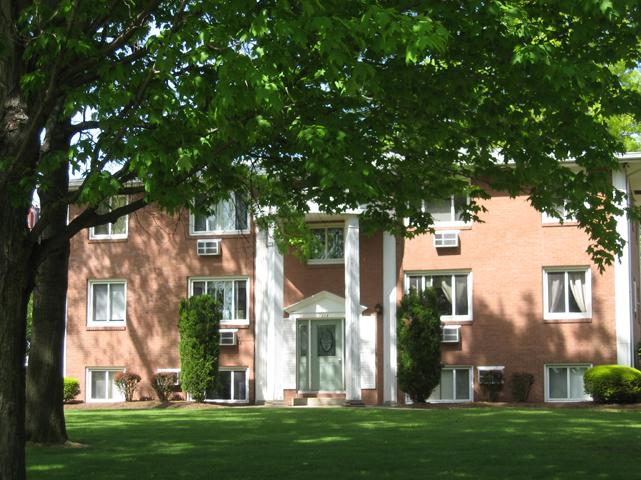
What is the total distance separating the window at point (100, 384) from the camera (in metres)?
29.2

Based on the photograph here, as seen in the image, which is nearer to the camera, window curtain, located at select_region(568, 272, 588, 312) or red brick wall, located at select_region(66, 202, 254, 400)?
window curtain, located at select_region(568, 272, 588, 312)

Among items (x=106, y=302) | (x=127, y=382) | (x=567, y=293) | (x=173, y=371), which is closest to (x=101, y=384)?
(x=127, y=382)

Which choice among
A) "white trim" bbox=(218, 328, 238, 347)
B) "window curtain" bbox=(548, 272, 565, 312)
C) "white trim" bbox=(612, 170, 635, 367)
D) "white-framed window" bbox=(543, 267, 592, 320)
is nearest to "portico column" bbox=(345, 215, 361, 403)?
"white trim" bbox=(218, 328, 238, 347)

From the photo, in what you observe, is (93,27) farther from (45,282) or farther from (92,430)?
(92,430)

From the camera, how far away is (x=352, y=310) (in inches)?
1030

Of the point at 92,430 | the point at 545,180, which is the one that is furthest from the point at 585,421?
the point at 92,430

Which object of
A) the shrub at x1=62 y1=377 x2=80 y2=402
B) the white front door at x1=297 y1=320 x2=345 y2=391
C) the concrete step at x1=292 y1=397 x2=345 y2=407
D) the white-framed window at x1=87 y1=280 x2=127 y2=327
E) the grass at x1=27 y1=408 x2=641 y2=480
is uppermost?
the white-framed window at x1=87 y1=280 x2=127 y2=327

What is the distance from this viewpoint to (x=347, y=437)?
14.9 meters

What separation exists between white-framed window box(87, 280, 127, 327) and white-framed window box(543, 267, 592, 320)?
12.6 meters

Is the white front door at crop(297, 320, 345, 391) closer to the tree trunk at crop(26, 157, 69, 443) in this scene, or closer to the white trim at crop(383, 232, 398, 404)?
the white trim at crop(383, 232, 398, 404)

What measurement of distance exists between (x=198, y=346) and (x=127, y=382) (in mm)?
2822

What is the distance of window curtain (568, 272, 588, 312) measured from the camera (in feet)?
84.6

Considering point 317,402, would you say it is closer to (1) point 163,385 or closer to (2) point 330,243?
(2) point 330,243

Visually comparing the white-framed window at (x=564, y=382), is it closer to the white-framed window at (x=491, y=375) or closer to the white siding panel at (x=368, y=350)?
the white-framed window at (x=491, y=375)
